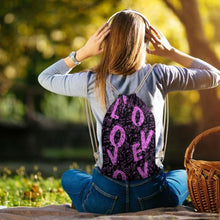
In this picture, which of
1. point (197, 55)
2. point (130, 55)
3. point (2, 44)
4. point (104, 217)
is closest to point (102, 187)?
point (104, 217)

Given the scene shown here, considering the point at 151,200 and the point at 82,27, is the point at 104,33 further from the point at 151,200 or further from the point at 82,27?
the point at 82,27

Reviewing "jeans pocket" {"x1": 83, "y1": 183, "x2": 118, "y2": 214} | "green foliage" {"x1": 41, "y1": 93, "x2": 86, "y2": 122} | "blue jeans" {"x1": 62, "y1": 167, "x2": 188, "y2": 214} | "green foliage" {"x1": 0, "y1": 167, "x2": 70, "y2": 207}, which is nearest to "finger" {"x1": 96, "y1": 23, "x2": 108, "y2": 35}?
"blue jeans" {"x1": 62, "y1": 167, "x2": 188, "y2": 214}

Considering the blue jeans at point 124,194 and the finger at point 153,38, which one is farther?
the finger at point 153,38

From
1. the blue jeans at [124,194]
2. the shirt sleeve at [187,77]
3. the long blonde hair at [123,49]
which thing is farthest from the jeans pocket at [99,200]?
the shirt sleeve at [187,77]

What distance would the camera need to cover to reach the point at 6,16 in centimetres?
929

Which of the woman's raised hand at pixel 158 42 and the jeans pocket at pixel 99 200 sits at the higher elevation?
the woman's raised hand at pixel 158 42

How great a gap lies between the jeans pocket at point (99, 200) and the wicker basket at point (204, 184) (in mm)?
563

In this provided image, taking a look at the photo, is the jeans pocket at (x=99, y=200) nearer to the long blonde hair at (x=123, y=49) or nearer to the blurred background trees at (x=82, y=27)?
the long blonde hair at (x=123, y=49)

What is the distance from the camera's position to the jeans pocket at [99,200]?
9.11 feet

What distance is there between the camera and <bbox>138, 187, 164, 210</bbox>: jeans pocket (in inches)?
109

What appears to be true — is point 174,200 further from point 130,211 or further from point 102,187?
point 102,187

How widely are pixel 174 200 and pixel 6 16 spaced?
7.38m

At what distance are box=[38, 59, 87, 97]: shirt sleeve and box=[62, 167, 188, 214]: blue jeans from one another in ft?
1.77

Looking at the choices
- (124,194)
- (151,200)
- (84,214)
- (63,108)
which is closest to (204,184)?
(151,200)
